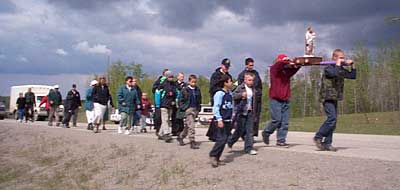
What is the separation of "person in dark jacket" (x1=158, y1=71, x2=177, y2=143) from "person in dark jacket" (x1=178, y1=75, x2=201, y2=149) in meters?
1.15

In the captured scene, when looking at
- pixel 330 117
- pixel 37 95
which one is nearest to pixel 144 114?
pixel 330 117

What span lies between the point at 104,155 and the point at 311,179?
6702 mm

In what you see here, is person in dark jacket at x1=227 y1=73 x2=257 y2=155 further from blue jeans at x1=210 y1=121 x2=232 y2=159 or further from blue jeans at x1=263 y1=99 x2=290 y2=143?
blue jeans at x1=210 y1=121 x2=232 y2=159

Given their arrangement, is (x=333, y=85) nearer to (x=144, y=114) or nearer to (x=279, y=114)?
(x=279, y=114)

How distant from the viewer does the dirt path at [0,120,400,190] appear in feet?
27.7

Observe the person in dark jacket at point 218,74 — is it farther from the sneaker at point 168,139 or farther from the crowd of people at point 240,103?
the sneaker at point 168,139

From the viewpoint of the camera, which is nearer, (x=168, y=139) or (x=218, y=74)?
(x=218, y=74)

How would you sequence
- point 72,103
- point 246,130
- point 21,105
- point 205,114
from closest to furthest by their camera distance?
point 246,130
point 72,103
point 21,105
point 205,114

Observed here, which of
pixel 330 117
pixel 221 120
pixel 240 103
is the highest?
pixel 240 103

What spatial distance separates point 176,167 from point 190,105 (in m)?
2.25

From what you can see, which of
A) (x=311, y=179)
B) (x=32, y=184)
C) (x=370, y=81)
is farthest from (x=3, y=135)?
(x=370, y=81)

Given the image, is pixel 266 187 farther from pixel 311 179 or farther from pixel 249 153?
pixel 249 153

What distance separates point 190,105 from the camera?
497 inches

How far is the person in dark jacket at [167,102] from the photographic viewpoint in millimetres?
14125
